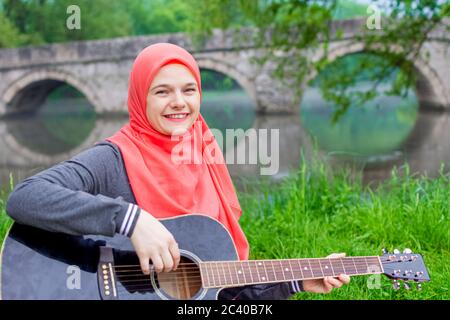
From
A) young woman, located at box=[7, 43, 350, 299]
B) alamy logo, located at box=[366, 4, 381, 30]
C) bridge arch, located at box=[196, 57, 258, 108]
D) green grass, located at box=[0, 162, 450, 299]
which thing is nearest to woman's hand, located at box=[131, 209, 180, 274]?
young woman, located at box=[7, 43, 350, 299]

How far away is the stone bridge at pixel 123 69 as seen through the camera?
14109 mm

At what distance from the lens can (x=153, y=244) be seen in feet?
3.95

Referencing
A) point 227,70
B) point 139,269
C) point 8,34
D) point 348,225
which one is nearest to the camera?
point 139,269

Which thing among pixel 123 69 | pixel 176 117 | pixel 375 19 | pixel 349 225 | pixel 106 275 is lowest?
pixel 123 69

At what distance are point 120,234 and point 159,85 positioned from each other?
0.35 metres

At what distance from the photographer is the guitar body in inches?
48.2

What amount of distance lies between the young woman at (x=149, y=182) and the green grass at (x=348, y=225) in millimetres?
949

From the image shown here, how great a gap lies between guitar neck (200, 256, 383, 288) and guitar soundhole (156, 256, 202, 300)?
29 mm

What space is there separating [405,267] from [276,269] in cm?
33

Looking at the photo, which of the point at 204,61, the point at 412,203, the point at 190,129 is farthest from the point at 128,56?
the point at 190,129

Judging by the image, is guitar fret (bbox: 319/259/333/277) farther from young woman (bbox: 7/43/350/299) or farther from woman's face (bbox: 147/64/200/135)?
woman's face (bbox: 147/64/200/135)

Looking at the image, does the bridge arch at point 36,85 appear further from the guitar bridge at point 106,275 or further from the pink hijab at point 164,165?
the guitar bridge at point 106,275

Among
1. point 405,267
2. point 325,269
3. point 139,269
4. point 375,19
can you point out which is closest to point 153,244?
point 139,269

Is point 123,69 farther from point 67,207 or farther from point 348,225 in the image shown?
point 67,207
